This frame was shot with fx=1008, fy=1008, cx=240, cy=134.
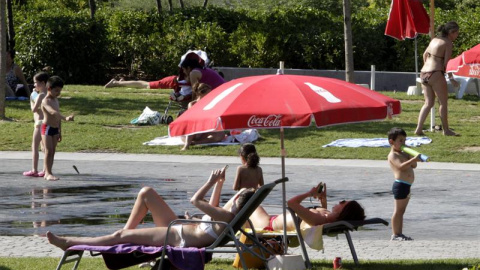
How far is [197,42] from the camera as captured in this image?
29734 mm

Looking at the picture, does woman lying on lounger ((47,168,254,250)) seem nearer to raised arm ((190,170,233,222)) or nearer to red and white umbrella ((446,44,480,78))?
raised arm ((190,170,233,222))

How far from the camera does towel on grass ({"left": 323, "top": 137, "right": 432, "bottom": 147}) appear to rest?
17.9 meters

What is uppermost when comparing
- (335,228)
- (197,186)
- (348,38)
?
(348,38)

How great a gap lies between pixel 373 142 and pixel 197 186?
4.98 meters

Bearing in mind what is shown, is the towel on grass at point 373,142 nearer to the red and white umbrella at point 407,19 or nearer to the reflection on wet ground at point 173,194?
the reflection on wet ground at point 173,194

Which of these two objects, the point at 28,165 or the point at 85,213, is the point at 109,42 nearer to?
the point at 28,165

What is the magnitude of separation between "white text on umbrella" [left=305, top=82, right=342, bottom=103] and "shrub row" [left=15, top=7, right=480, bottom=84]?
20.9 m

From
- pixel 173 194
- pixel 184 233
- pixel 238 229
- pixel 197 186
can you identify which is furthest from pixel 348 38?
pixel 184 233

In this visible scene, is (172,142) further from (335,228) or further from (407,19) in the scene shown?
(335,228)

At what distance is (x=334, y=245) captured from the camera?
393 inches

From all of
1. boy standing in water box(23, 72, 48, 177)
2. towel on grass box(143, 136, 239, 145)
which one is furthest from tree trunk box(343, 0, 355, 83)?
boy standing in water box(23, 72, 48, 177)

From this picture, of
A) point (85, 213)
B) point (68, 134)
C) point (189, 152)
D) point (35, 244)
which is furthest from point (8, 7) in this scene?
point (35, 244)

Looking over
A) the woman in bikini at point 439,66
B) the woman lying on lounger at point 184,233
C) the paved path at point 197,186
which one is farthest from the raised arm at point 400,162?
the woman in bikini at point 439,66

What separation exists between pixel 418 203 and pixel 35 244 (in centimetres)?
522
